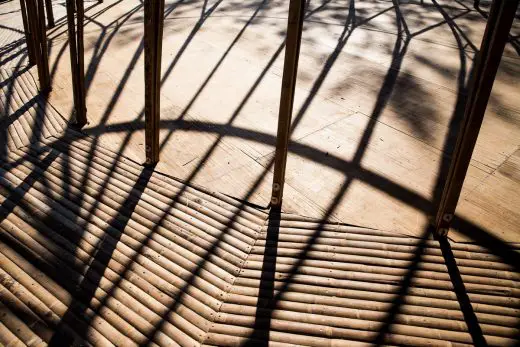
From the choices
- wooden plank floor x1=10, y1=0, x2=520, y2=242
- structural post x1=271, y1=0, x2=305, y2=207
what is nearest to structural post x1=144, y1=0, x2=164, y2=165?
wooden plank floor x1=10, y1=0, x2=520, y2=242

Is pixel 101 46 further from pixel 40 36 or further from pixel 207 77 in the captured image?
pixel 207 77

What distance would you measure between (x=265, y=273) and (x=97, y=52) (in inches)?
259

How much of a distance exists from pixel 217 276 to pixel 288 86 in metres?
1.72

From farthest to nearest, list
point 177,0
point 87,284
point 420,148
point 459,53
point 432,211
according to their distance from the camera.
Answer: point 177,0 → point 459,53 → point 420,148 → point 432,211 → point 87,284

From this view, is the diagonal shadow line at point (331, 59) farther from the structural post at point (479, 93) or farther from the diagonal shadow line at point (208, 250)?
the structural post at point (479, 93)

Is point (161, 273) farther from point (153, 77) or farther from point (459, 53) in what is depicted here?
point (459, 53)

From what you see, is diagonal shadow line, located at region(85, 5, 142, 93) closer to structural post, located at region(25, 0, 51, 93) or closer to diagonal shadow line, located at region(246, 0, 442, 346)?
structural post, located at region(25, 0, 51, 93)

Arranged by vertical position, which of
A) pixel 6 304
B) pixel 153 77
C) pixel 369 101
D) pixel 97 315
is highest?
pixel 369 101

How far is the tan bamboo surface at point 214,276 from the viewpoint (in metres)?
2.91

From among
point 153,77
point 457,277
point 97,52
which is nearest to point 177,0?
point 97,52

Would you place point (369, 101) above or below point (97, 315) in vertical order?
above

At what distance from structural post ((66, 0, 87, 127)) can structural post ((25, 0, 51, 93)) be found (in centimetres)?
80

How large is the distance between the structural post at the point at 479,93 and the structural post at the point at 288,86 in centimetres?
138

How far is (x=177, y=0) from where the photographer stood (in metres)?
11.6
